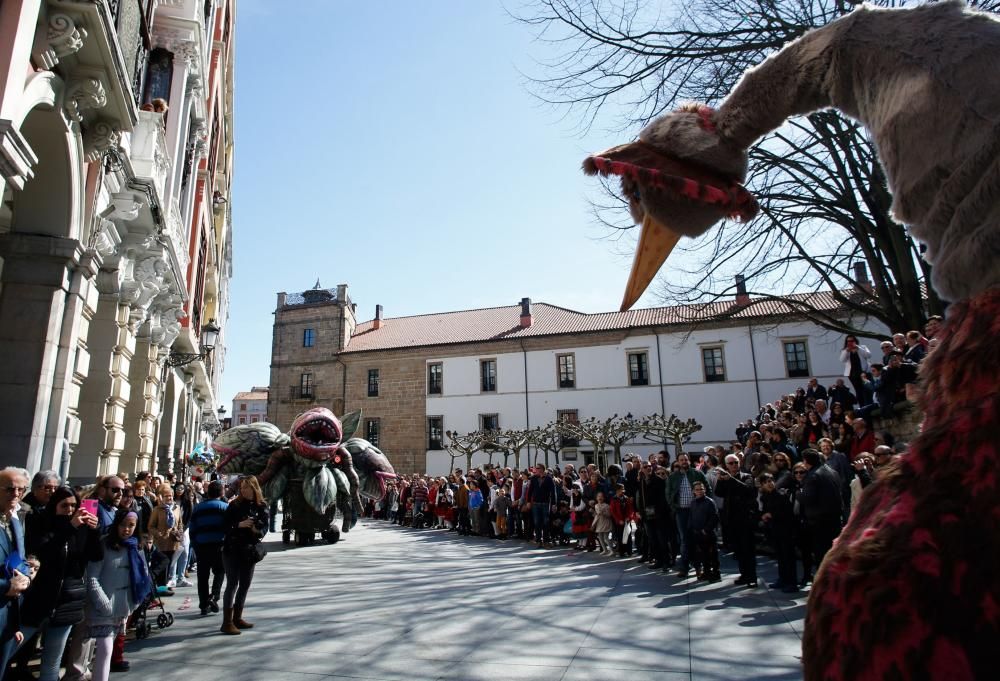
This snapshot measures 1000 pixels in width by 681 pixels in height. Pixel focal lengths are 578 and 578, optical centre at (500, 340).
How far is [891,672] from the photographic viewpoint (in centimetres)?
63

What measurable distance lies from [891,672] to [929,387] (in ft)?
1.39

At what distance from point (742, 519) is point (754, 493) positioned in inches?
27.9

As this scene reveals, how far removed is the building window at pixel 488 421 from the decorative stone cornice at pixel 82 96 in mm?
32435

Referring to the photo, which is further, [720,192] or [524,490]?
[524,490]

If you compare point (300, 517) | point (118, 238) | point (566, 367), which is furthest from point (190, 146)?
point (566, 367)

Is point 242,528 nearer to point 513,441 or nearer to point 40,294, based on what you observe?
point 40,294

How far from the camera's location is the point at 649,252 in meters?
1.33

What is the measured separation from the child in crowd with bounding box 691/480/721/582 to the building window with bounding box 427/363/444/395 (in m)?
31.3

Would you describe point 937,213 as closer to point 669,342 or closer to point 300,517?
point 300,517

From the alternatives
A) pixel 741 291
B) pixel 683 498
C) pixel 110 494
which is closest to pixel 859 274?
pixel 741 291

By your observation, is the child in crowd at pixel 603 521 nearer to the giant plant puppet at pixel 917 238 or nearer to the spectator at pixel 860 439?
the spectator at pixel 860 439

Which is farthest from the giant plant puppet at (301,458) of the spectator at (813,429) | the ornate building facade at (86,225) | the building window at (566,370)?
the building window at (566,370)

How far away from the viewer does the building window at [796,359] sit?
32.5 metres

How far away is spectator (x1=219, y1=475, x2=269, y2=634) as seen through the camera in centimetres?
604
